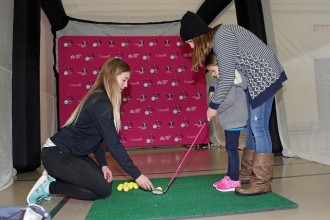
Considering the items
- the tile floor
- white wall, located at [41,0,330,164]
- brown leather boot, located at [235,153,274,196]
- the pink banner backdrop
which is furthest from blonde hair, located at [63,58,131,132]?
the pink banner backdrop

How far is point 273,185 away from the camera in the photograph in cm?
209

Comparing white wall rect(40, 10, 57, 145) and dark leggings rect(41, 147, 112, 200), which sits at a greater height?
white wall rect(40, 10, 57, 145)

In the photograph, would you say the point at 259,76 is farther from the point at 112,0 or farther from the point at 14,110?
the point at 112,0

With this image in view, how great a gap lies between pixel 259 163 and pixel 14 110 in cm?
212

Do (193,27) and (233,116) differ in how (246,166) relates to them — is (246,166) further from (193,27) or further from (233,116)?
(193,27)

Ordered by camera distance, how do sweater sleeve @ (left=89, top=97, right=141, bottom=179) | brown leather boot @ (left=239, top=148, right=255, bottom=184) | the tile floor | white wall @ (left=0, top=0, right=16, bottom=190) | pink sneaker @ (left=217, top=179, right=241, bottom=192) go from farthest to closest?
white wall @ (left=0, top=0, right=16, bottom=190) < brown leather boot @ (left=239, top=148, right=255, bottom=184) < pink sneaker @ (left=217, top=179, right=241, bottom=192) < sweater sleeve @ (left=89, top=97, right=141, bottom=179) < the tile floor

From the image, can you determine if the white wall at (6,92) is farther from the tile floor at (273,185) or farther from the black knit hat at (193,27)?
the black knit hat at (193,27)

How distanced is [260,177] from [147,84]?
3.22m

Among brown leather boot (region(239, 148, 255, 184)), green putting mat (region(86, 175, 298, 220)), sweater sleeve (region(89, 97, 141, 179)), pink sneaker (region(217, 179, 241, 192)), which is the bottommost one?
green putting mat (region(86, 175, 298, 220))

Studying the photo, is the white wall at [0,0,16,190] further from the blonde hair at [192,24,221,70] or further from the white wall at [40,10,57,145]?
the blonde hair at [192,24,221,70]

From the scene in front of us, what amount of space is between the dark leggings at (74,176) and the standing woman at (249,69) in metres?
0.77

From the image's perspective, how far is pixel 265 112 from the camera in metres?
1.88

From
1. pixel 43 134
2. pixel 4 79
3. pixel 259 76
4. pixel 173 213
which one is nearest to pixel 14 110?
pixel 4 79

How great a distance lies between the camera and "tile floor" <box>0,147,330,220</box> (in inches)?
60.9
